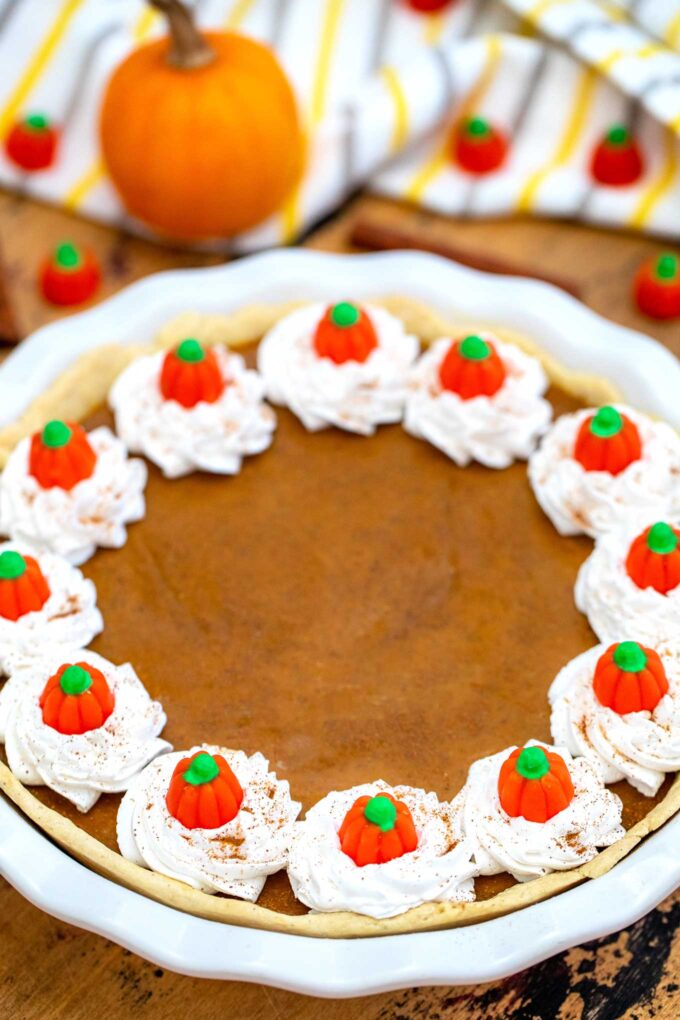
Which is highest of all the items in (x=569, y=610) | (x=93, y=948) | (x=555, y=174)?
(x=555, y=174)

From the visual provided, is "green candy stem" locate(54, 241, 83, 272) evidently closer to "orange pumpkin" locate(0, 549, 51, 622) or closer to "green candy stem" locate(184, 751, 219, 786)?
"orange pumpkin" locate(0, 549, 51, 622)

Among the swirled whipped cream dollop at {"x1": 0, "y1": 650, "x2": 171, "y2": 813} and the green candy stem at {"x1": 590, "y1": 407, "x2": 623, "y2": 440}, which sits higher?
the green candy stem at {"x1": 590, "y1": 407, "x2": 623, "y2": 440}

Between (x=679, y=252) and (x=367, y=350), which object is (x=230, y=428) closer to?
(x=367, y=350)

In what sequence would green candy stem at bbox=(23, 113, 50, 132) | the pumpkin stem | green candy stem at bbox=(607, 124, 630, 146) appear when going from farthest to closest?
green candy stem at bbox=(23, 113, 50, 132) < green candy stem at bbox=(607, 124, 630, 146) < the pumpkin stem

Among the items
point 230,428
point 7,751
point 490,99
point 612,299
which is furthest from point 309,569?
point 490,99

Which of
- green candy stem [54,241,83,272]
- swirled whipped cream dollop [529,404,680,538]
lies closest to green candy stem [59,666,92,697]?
swirled whipped cream dollop [529,404,680,538]

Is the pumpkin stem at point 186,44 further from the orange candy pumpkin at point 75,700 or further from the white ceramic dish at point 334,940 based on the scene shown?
the white ceramic dish at point 334,940
